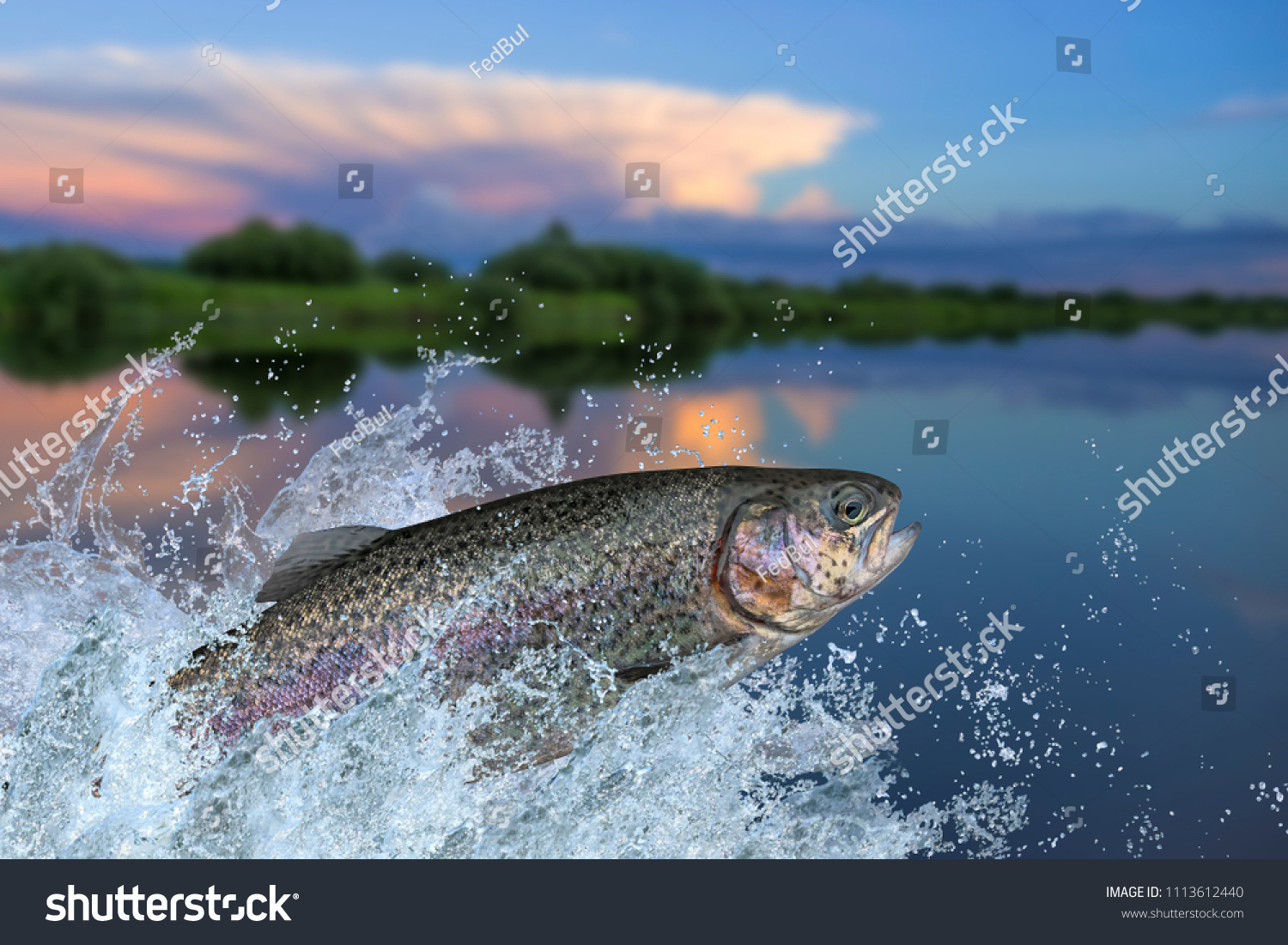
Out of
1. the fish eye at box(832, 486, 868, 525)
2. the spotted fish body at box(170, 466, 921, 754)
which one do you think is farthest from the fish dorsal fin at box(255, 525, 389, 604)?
the fish eye at box(832, 486, 868, 525)

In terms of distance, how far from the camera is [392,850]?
4.49m

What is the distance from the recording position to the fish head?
4.75 metres

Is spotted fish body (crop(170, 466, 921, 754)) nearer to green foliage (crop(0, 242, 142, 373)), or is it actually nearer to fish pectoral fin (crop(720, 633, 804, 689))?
fish pectoral fin (crop(720, 633, 804, 689))

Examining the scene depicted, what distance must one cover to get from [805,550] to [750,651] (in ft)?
1.71

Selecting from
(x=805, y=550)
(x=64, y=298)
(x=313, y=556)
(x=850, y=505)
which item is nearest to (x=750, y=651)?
(x=805, y=550)

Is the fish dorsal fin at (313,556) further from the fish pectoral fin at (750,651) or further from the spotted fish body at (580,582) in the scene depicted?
the fish pectoral fin at (750,651)

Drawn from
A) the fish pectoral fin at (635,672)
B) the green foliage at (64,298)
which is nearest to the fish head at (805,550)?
the fish pectoral fin at (635,672)

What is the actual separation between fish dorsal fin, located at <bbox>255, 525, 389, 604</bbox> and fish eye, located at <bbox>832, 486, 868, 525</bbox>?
2.00 metres

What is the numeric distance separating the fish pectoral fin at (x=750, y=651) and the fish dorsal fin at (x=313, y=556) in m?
1.63

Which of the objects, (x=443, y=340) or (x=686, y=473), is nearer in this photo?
(x=686, y=473)

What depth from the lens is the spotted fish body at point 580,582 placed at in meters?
4.43

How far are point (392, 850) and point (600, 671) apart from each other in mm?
1135

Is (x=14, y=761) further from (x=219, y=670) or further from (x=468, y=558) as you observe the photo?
(x=468, y=558)

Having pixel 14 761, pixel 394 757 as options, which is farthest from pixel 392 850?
pixel 14 761
